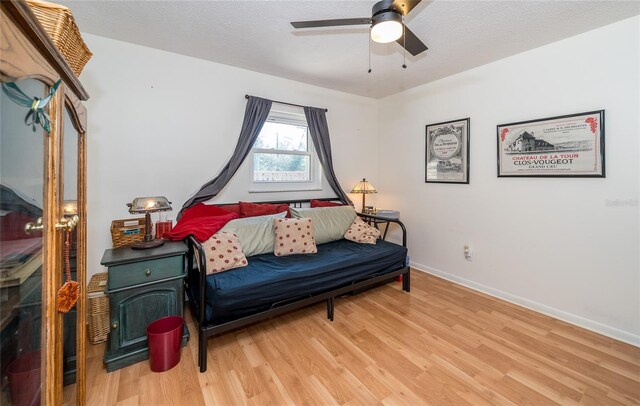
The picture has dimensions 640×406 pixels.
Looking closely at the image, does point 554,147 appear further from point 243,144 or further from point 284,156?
point 243,144

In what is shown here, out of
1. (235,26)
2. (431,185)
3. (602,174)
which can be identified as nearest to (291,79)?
(235,26)

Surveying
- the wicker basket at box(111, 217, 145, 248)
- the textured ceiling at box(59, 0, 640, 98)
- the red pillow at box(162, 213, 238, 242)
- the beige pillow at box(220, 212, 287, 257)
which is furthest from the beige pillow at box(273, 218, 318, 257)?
the textured ceiling at box(59, 0, 640, 98)

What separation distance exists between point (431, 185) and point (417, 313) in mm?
1648

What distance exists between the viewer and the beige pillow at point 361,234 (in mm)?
2970

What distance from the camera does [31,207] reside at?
0.84 m

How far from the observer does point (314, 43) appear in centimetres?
238

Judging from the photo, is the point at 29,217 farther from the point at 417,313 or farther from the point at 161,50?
the point at 417,313

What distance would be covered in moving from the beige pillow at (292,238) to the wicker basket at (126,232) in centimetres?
111

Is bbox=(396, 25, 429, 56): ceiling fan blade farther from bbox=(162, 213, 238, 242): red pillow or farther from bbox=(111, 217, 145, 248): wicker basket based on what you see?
bbox=(111, 217, 145, 248): wicker basket

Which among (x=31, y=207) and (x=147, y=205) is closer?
(x=31, y=207)

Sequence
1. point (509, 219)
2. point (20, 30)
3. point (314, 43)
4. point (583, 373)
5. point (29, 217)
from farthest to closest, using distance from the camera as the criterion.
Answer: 1. point (509, 219)
2. point (314, 43)
3. point (583, 373)
4. point (29, 217)
5. point (20, 30)

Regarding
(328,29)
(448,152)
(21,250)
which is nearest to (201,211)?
(21,250)

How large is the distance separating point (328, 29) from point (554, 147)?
222cm

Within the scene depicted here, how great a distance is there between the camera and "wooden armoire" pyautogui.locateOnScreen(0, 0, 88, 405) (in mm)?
691
